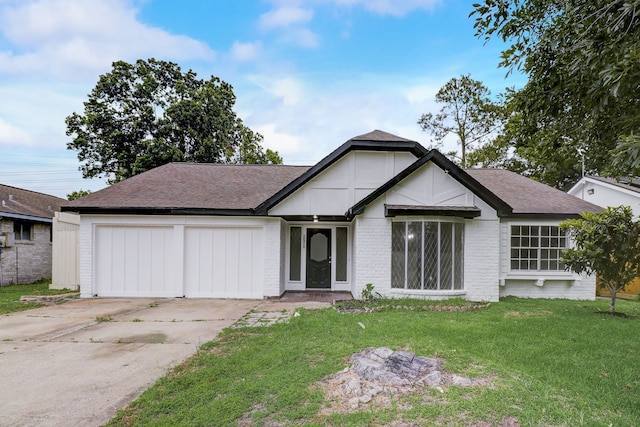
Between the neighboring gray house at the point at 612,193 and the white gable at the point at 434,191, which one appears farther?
the neighboring gray house at the point at 612,193

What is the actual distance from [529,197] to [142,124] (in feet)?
74.6

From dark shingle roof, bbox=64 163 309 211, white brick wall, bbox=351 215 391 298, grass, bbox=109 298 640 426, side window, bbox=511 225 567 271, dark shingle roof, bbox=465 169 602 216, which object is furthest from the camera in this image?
side window, bbox=511 225 567 271

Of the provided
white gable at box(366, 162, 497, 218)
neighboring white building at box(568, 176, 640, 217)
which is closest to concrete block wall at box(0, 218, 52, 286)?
white gable at box(366, 162, 497, 218)

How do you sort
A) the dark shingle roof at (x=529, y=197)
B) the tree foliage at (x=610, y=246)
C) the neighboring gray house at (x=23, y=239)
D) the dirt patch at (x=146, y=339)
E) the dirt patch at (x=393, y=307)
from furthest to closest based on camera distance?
the neighboring gray house at (x=23, y=239) < the dark shingle roof at (x=529, y=197) < the dirt patch at (x=393, y=307) < the tree foliage at (x=610, y=246) < the dirt patch at (x=146, y=339)

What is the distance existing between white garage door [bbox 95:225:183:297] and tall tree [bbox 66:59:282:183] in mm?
12237

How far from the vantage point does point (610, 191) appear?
16625 mm

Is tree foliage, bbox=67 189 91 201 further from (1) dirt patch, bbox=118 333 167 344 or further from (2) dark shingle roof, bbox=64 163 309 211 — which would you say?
(1) dirt patch, bbox=118 333 167 344

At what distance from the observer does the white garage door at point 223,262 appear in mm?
10117

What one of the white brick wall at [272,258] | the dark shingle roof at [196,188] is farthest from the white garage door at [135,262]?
the white brick wall at [272,258]

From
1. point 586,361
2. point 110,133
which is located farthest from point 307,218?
point 110,133

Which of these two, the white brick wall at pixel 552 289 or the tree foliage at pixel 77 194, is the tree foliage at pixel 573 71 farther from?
the tree foliage at pixel 77 194

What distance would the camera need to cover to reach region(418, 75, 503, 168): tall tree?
21328 mm

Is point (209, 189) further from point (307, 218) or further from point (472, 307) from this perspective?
point (472, 307)

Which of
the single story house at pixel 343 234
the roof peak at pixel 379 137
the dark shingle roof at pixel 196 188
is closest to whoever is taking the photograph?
the single story house at pixel 343 234
